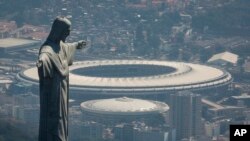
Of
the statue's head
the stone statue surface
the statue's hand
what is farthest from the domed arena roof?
the stone statue surface

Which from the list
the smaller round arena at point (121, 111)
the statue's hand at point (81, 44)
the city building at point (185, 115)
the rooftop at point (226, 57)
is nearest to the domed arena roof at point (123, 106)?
the smaller round arena at point (121, 111)

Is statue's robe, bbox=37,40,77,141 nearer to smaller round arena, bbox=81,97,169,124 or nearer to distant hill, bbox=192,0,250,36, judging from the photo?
smaller round arena, bbox=81,97,169,124

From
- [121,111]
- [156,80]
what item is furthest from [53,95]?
[156,80]

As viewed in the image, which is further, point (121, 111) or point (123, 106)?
point (123, 106)

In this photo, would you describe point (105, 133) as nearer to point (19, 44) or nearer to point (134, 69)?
point (134, 69)

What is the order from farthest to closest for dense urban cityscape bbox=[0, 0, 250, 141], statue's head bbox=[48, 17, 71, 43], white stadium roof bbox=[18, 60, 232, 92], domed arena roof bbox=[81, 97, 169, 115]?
white stadium roof bbox=[18, 60, 232, 92]
domed arena roof bbox=[81, 97, 169, 115]
dense urban cityscape bbox=[0, 0, 250, 141]
statue's head bbox=[48, 17, 71, 43]

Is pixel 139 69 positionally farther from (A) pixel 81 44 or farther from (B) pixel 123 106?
(A) pixel 81 44

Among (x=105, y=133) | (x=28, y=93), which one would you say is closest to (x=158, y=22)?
(x=28, y=93)
